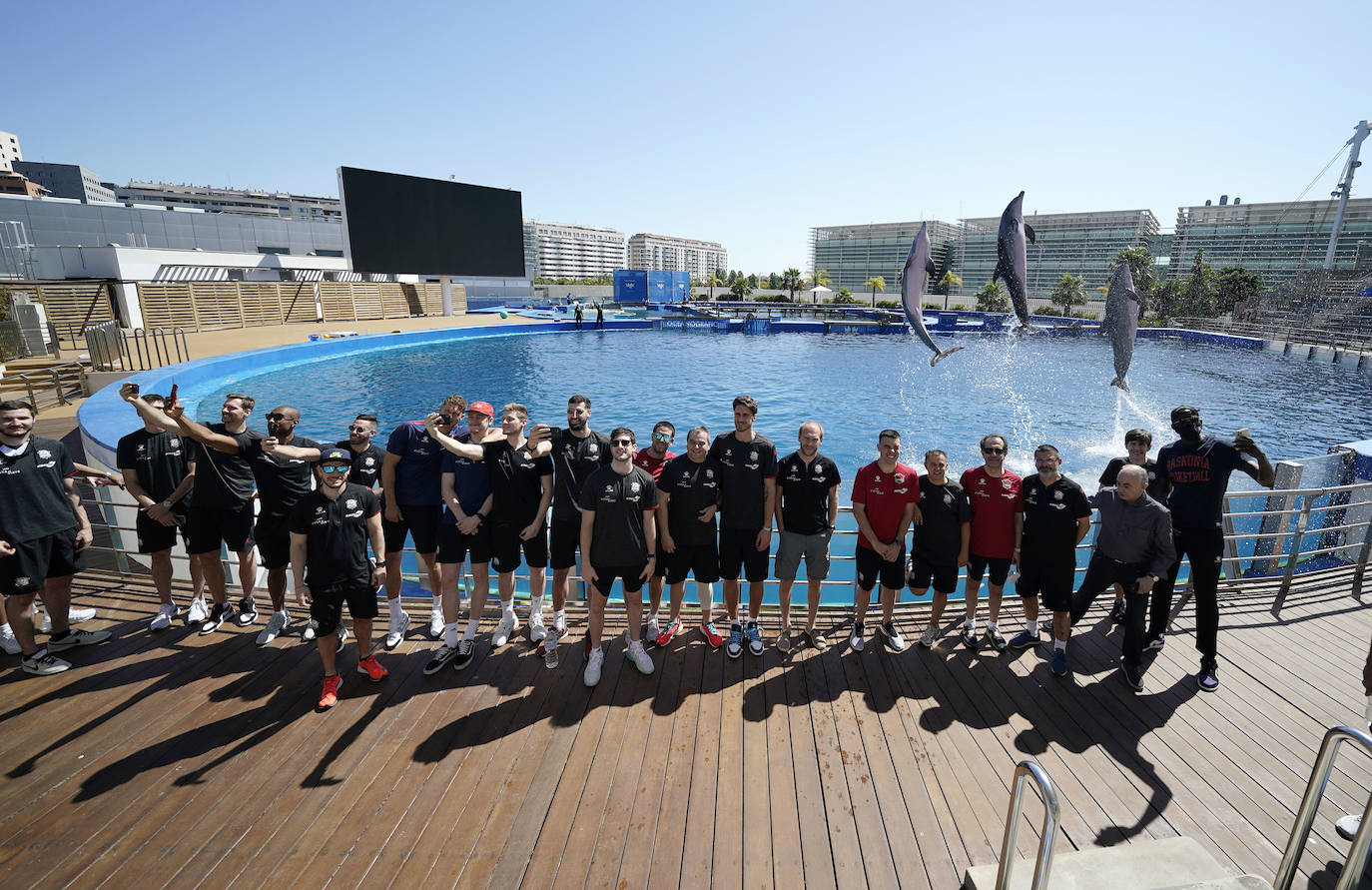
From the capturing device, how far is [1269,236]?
8006 centimetres

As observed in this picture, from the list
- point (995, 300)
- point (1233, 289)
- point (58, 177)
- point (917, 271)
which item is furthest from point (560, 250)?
point (917, 271)

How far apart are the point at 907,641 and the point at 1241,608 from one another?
3.17 metres

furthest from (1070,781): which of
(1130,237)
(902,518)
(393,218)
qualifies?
(1130,237)

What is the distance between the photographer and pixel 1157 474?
470 cm

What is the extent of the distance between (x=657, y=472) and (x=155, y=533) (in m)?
4.16

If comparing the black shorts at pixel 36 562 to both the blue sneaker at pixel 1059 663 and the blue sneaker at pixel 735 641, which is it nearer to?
the blue sneaker at pixel 735 641

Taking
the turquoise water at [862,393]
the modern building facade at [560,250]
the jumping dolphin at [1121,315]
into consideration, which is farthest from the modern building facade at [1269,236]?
the modern building facade at [560,250]

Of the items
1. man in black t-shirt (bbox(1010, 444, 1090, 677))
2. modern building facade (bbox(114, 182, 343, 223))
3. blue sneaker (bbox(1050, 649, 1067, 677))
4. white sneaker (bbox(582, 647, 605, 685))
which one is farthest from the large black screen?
modern building facade (bbox(114, 182, 343, 223))

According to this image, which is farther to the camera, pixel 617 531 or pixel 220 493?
pixel 220 493

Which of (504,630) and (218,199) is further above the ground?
(218,199)

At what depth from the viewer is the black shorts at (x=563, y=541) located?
4645 mm

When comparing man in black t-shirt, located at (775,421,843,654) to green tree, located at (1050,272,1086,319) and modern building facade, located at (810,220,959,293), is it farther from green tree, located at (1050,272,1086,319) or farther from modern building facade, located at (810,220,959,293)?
modern building facade, located at (810,220,959,293)

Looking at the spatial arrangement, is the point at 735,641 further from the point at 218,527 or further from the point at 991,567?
→ the point at 218,527

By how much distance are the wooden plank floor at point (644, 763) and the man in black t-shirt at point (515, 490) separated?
0.77m
